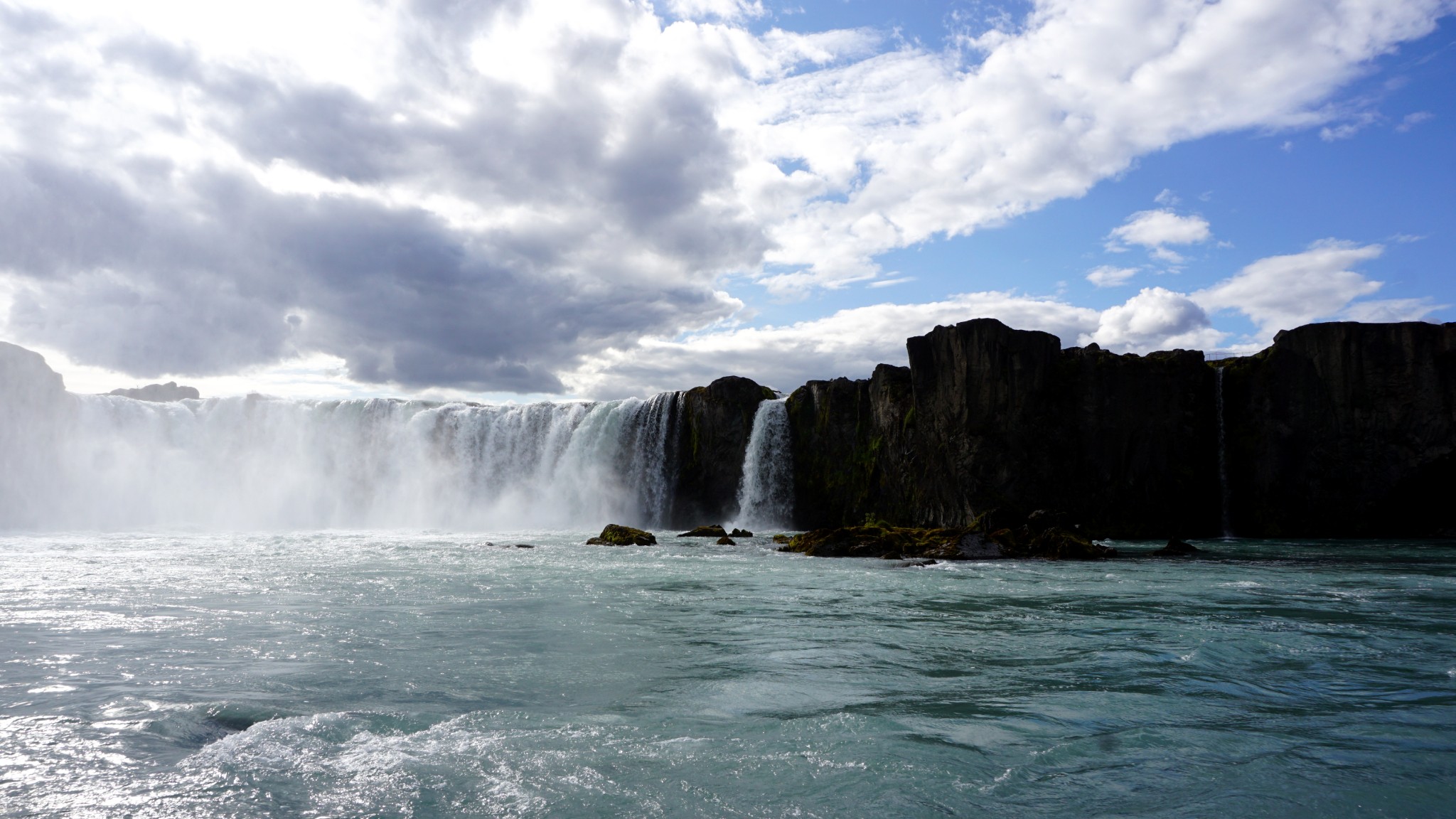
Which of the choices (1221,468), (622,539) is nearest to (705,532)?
(622,539)

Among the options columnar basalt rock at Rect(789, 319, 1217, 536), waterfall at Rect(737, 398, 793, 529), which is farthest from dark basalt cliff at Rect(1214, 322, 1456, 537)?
waterfall at Rect(737, 398, 793, 529)

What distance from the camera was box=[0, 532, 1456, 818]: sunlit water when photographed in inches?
217

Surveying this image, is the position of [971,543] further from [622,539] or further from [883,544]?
[622,539]

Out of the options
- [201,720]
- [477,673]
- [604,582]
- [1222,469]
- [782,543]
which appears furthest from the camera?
[1222,469]

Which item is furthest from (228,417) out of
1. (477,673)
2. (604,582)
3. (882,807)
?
(882,807)

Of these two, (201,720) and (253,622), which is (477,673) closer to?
(201,720)

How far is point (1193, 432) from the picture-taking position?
35781 mm

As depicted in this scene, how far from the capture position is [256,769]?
5.91 m

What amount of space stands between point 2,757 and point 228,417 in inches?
2190

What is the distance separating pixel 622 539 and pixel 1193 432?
24575 mm

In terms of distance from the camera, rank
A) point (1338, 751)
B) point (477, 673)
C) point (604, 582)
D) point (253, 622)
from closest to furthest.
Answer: point (1338, 751) → point (477, 673) → point (253, 622) → point (604, 582)

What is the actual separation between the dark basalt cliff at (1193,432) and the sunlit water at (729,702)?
18341 mm

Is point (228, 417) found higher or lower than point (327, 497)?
higher

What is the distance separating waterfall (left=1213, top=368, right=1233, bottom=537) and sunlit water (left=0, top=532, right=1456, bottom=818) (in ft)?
65.4
